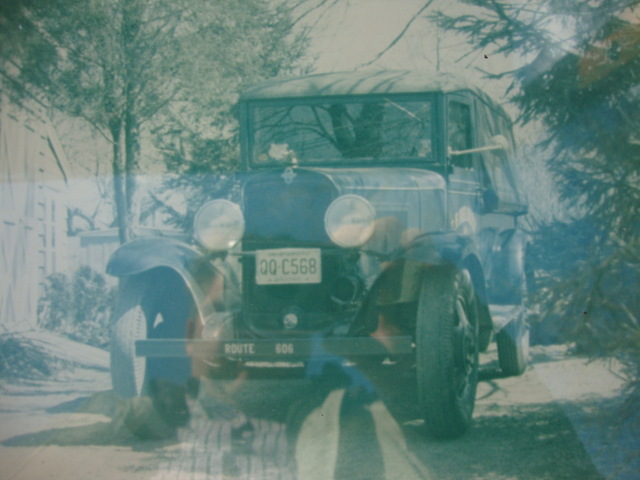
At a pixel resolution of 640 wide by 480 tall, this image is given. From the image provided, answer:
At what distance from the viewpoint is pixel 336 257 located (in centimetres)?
431

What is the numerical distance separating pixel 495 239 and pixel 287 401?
2.08 metres

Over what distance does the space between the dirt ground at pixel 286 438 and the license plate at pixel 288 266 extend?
0.90m

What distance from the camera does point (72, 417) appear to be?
4.90 m

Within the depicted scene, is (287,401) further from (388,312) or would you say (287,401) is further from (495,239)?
(495,239)

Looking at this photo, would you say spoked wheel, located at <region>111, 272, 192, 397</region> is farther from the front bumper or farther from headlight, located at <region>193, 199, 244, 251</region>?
headlight, located at <region>193, 199, 244, 251</region>

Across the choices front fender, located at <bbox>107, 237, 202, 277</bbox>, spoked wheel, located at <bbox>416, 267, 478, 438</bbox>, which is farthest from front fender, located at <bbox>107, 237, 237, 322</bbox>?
spoked wheel, located at <bbox>416, 267, 478, 438</bbox>

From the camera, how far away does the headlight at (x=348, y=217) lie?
4082 mm

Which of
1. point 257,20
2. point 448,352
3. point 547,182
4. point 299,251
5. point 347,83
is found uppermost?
point 257,20

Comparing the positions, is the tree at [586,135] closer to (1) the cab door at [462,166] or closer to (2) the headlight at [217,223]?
(1) the cab door at [462,166]

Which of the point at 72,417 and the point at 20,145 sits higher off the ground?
the point at 20,145

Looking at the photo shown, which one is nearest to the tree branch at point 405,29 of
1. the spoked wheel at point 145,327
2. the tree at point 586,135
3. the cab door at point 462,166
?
the cab door at point 462,166

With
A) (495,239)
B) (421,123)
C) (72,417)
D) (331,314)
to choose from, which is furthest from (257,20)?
(72,417)

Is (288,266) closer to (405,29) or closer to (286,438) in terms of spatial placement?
(286,438)

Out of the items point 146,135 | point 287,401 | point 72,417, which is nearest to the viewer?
point 72,417
